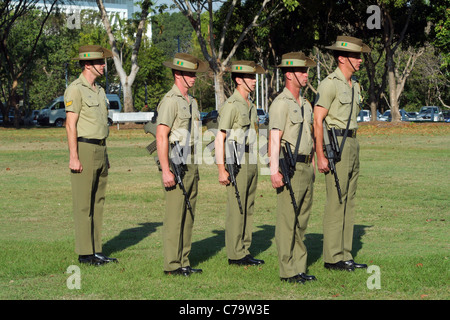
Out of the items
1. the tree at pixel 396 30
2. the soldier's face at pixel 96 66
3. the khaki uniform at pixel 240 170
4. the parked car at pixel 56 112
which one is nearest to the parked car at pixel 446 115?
the tree at pixel 396 30

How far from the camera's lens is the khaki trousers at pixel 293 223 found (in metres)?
7.75

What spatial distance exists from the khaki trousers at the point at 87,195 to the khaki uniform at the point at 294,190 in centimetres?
226

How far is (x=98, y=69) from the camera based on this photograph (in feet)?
29.4

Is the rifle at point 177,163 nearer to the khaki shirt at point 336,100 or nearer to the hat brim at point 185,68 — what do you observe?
the hat brim at point 185,68

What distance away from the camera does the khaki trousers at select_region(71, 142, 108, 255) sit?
8.86 meters

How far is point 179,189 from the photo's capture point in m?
8.09

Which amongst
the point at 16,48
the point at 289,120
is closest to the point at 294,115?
the point at 289,120

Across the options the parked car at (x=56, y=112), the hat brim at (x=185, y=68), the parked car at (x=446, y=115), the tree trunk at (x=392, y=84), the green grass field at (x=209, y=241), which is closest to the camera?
the green grass field at (x=209, y=241)

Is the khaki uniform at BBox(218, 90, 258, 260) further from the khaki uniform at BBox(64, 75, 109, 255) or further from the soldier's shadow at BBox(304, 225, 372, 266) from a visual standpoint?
the khaki uniform at BBox(64, 75, 109, 255)

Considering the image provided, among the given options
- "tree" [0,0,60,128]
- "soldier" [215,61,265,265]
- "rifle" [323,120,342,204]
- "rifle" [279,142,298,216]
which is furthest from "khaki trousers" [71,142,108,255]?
"tree" [0,0,60,128]

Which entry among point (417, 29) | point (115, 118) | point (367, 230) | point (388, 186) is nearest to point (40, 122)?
point (115, 118)

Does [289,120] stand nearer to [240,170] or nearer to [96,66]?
[240,170]
